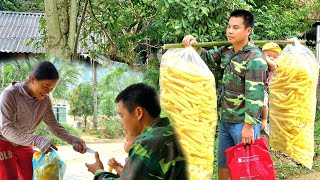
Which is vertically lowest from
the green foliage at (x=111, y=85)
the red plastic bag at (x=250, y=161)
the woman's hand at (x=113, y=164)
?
the red plastic bag at (x=250, y=161)

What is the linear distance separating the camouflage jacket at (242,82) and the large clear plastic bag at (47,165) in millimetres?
1027

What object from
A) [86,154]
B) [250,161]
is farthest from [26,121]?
[250,161]

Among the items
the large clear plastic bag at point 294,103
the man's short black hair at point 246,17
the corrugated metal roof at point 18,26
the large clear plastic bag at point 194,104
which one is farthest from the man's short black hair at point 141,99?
the corrugated metal roof at point 18,26

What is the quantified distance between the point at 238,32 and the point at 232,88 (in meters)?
0.33

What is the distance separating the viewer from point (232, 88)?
2764 millimetres

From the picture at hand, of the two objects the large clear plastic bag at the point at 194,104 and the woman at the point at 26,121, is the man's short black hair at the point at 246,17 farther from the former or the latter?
the woman at the point at 26,121

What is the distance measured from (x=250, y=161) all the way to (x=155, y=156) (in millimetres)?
1348

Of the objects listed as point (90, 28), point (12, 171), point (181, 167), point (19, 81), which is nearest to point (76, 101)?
point (19, 81)

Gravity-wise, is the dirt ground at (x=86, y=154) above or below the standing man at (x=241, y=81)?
below

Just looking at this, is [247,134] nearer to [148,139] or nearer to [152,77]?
[152,77]

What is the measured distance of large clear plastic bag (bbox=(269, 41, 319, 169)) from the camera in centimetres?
311

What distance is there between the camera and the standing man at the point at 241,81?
2631 millimetres

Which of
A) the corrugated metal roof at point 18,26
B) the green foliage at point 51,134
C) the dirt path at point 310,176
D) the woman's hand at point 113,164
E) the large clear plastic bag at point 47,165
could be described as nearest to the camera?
the woman's hand at point 113,164

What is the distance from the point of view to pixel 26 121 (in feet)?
8.34
